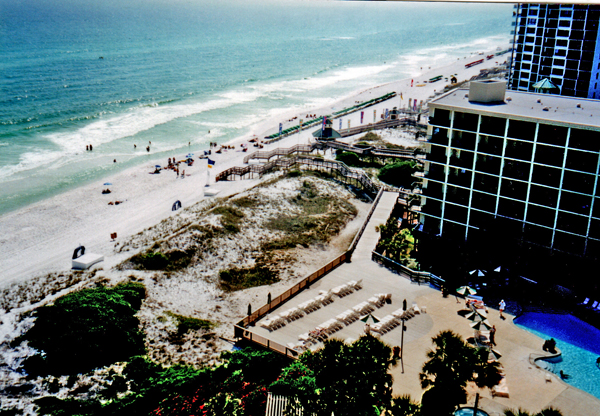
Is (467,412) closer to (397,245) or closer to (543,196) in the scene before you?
(397,245)

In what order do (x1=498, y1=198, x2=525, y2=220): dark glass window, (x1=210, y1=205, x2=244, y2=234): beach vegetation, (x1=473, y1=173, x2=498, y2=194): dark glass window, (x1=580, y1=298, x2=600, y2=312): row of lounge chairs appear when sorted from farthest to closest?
(x1=210, y1=205, x2=244, y2=234): beach vegetation → (x1=473, y1=173, x2=498, y2=194): dark glass window → (x1=498, y1=198, x2=525, y2=220): dark glass window → (x1=580, y1=298, x2=600, y2=312): row of lounge chairs

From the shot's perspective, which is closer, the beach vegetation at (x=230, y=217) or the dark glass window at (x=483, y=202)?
the dark glass window at (x=483, y=202)

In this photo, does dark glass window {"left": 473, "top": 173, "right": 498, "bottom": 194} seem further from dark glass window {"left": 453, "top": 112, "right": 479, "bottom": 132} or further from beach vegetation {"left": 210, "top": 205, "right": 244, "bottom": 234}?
beach vegetation {"left": 210, "top": 205, "right": 244, "bottom": 234}

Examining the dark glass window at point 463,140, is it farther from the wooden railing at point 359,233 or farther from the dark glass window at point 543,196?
the wooden railing at point 359,233

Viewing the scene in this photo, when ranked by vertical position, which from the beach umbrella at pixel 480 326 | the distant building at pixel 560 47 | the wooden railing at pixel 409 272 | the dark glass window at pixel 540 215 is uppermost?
the distant building at pixel 560 47

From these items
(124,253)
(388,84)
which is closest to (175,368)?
(124,253)

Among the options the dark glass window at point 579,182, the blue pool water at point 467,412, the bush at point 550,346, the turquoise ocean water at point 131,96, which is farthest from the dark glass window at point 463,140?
the turquoise ocean water at point 131,96

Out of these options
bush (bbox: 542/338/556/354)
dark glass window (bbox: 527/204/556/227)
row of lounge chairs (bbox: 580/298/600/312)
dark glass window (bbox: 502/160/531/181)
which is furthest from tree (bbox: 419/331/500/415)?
dark glass window (bbox: 502/160/531/181)
